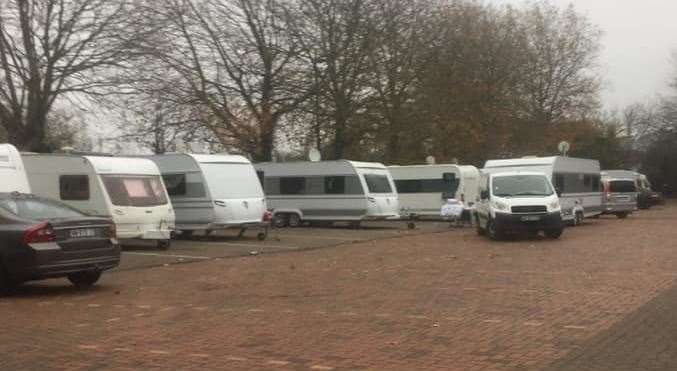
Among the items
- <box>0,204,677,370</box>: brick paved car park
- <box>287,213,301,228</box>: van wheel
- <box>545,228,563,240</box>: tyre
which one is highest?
<box>287,213,301,228</box>: van wheel

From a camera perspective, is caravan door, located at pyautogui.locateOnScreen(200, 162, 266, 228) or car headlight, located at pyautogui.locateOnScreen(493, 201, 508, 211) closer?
car headlight, located at pyautogui.locateOnScreen(493, 201, 508, 211)

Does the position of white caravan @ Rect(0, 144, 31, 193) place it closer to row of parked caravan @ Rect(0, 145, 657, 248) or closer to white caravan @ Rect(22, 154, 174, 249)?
row of parked caravan @ Rect(0, 145, 657, 248)

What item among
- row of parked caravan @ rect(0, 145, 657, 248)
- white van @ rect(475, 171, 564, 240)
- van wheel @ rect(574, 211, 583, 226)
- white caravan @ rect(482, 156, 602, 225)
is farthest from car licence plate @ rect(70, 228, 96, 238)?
van wheel @ rect(574, 211, 583, 226)

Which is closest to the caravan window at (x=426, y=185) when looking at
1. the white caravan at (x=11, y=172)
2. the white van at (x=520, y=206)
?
the white van at (x=520, y=206)

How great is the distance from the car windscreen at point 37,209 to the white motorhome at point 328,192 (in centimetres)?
1892

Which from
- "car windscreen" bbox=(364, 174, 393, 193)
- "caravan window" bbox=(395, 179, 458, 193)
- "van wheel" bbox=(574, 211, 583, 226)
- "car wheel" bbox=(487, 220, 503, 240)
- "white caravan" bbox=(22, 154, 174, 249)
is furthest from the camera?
"caravan window" bbox=(395, 179, 458, 193)

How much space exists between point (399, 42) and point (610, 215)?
14.2 meters

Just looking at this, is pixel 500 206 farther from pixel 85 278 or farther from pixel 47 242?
pixel 47 242

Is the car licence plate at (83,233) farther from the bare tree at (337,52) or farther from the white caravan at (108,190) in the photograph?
the bare tree at (337,52)

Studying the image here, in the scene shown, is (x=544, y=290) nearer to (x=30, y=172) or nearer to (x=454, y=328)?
(x=454, y=328)

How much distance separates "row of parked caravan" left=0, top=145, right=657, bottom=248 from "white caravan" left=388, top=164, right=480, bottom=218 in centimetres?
5

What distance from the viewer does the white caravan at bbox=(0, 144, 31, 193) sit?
16.1 metres

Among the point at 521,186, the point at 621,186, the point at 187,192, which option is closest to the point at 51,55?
the point at 187,192

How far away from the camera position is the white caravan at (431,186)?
37.0m
